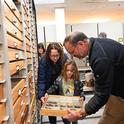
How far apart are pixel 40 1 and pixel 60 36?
1.33 m

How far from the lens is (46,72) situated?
4.10 m

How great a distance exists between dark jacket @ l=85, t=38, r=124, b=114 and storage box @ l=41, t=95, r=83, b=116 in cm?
23

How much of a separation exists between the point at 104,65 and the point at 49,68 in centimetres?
197

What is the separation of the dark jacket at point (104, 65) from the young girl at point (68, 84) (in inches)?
60.9

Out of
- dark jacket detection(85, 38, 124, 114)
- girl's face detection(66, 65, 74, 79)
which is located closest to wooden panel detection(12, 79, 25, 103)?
dark jacket detection(85, 38, 124, 114)

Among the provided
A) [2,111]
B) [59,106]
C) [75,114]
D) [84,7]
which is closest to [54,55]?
[59,106]

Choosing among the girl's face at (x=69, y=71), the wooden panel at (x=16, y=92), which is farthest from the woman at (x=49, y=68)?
the wooden panel at (x=16, y=92)

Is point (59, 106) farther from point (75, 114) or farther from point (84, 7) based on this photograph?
point (84, 7)

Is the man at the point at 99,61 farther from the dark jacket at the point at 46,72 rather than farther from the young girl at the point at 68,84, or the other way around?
the dark jacket at the point at 46,72

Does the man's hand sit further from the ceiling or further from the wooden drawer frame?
the ceiling

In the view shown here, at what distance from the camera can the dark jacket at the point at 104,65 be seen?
220cm

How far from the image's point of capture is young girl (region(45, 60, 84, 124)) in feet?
13.1

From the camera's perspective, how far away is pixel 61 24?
9820 mm

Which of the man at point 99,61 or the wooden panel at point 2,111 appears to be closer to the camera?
the wooden panel at point 2,111
